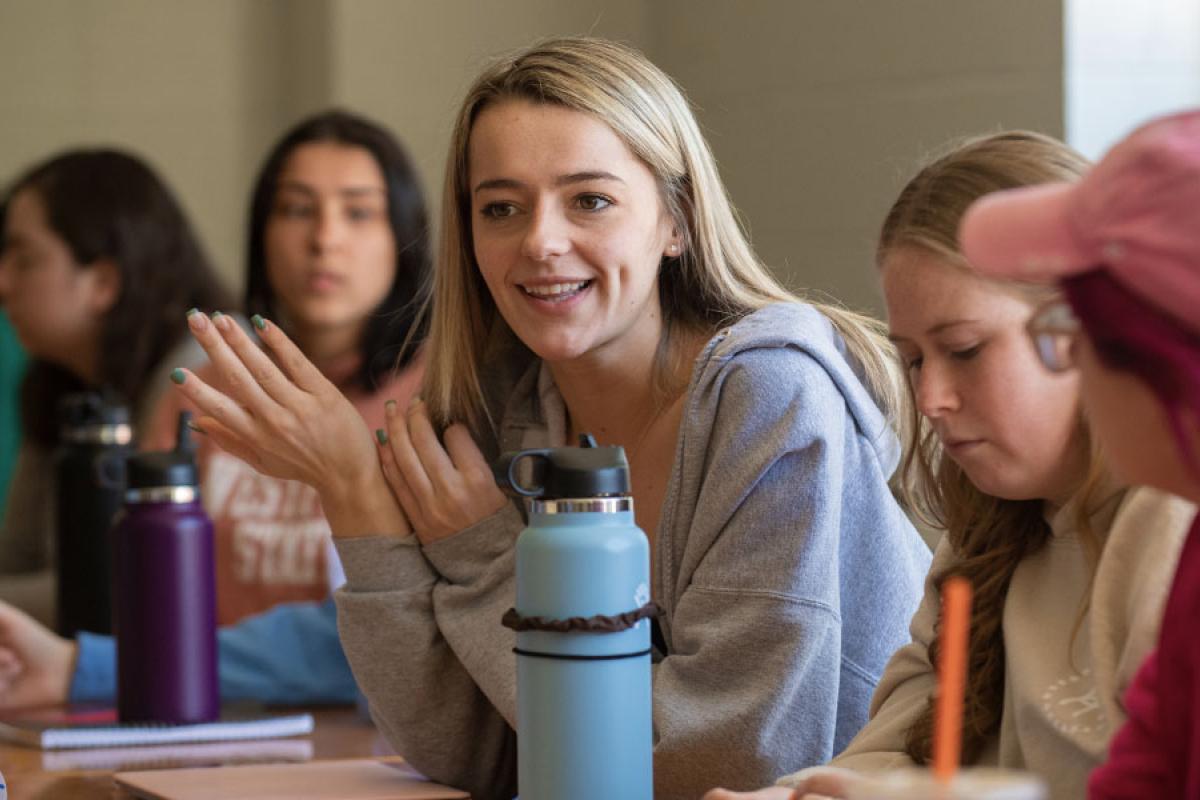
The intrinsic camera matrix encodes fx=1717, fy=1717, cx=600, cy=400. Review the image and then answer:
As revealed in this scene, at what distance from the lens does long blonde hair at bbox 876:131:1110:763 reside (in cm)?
114

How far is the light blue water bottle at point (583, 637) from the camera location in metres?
1.06

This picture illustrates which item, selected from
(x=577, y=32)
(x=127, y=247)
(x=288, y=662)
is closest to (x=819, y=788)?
(x=288, y=662)

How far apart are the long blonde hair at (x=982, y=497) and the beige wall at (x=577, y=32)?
0.67 meters

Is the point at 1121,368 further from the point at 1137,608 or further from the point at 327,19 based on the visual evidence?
the point at 327,19

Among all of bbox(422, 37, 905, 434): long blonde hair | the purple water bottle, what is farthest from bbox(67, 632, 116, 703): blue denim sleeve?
bbox(422, 37, 905, 434): long blonde hair

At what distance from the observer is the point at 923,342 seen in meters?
1.13

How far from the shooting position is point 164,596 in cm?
173

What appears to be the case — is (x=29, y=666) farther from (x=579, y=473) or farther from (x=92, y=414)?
(x=579, y=473)

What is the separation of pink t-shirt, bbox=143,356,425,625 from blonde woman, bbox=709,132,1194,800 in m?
1.32

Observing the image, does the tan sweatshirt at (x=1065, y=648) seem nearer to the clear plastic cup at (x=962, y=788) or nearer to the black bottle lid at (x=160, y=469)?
the clear plastic cup at (x=962, y=788)

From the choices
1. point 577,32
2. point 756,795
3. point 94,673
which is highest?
point 577,32

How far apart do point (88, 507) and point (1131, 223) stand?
5.75 feet

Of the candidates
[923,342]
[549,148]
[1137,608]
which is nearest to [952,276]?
[923,342]

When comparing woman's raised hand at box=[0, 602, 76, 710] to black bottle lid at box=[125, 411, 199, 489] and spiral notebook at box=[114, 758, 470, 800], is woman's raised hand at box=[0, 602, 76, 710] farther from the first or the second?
spiral notebook at box=[114, 758, 470, 800]
